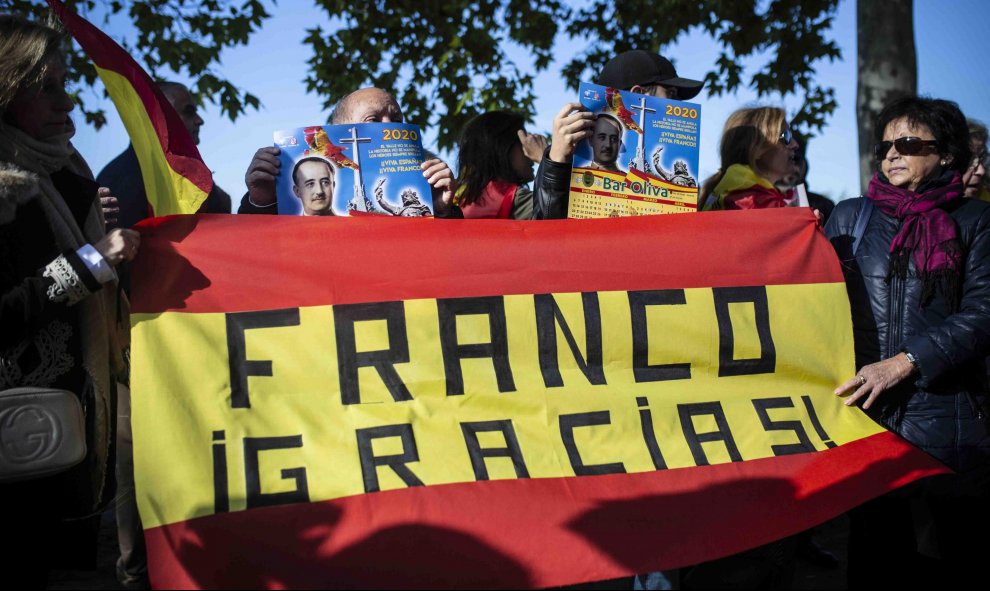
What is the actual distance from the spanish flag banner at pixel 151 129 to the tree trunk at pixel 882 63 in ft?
24.0

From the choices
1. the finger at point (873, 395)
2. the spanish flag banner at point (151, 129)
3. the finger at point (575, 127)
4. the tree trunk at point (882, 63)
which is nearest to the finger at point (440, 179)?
the finger at point (575, 127)

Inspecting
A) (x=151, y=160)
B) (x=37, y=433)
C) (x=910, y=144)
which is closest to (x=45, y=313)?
(x=37, y=433)

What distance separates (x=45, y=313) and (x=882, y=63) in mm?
8266

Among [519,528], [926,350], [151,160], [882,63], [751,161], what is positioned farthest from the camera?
[882,63]

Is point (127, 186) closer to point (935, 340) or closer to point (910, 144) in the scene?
point (910, 144)

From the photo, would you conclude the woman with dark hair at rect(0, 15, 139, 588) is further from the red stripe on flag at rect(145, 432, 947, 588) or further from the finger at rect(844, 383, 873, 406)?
the finger at rect(844, 383, 873, 406)

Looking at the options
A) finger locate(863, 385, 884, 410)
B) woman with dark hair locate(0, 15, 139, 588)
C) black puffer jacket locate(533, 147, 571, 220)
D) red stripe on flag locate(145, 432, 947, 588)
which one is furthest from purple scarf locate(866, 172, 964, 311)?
woman with dark hair locate(0, 15, 139, 588)

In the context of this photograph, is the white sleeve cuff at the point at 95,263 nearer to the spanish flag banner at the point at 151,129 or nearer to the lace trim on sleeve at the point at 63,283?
the lace trim on sleeve at the point at 63,283

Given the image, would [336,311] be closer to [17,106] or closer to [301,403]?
[301,403]

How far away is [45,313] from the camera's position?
2.77 metres

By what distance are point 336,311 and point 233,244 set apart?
0.40m

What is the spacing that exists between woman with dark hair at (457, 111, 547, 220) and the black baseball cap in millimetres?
734

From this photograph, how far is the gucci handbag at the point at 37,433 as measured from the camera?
8.34 ft

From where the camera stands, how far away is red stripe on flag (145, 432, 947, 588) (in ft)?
9.17
